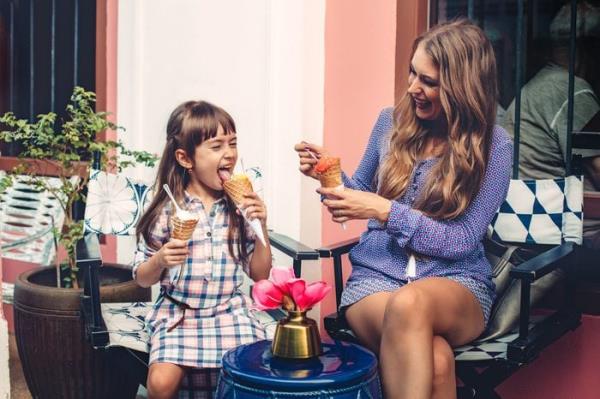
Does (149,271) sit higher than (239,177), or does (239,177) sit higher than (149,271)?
(239,177)

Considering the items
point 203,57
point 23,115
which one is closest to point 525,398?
point 203,57

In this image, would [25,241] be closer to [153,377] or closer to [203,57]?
[203,57]

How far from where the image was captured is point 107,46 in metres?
4.86

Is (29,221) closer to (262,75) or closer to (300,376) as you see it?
(262,75)

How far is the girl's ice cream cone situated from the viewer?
3.11 meters

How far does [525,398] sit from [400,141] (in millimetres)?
1236

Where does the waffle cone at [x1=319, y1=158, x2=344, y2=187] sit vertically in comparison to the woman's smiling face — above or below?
below

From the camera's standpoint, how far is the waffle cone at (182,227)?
9.94 ft

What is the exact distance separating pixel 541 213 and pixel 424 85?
0.72m

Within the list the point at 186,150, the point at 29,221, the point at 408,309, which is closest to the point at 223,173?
the point at 186,150

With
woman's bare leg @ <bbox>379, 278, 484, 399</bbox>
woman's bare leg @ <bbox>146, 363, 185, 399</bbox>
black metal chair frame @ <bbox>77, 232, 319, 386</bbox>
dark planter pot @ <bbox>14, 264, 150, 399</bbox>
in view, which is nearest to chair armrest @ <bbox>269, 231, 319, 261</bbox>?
black metal chair frame @ <bbox>77, 232, 319, 386</bbox>

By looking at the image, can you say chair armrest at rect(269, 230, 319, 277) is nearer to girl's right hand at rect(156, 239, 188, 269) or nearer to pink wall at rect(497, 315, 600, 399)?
girl's right hand at rect(156, 239, 188, 269)

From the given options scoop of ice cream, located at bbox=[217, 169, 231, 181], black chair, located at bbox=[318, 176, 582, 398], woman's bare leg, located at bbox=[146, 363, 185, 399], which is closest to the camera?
black chair, located at bbox=[318, 176, 582, 398]

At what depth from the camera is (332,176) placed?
313cm
